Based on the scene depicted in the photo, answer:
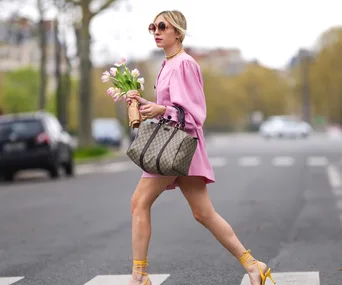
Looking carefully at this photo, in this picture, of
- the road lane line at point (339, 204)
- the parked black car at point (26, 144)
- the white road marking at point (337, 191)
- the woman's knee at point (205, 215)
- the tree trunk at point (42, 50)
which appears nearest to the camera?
the woman's knee at point (205, 215)

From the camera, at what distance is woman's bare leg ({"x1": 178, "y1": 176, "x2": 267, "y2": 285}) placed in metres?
6.79

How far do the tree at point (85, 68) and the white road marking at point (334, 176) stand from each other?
485 inches

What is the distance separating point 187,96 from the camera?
6641 mm

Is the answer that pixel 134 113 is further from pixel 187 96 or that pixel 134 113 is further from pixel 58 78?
pixel 58 78

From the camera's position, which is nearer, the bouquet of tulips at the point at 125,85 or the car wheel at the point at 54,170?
the bouquet of tulips at the point at 125,85

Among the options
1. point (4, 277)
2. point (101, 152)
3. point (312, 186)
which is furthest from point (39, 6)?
point (4, 277)

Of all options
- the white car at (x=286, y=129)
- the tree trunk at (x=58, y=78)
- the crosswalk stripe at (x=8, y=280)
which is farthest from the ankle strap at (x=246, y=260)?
the white car at (x=286, y=129)

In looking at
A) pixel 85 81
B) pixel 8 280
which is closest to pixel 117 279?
pixel 8 280

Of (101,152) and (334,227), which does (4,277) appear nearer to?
(334,227)

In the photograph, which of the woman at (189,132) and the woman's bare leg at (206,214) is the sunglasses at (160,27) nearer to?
the woman at (189,132)

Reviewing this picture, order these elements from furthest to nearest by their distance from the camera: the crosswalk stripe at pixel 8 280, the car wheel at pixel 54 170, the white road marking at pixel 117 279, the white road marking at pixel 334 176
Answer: the car wheel at pixel 54 170 → the white road marking at pixel 334 176 → the crosswalk stripe at pixel 8 280 → the white road marking at pixel 117 279

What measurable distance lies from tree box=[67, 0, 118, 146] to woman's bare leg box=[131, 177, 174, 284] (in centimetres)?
3224

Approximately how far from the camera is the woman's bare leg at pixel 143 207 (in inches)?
265

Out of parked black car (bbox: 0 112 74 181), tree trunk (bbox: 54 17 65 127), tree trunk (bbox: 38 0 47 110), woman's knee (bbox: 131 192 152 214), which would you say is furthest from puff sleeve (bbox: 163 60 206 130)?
tree trunk (bbox: 54 17 65 127)
